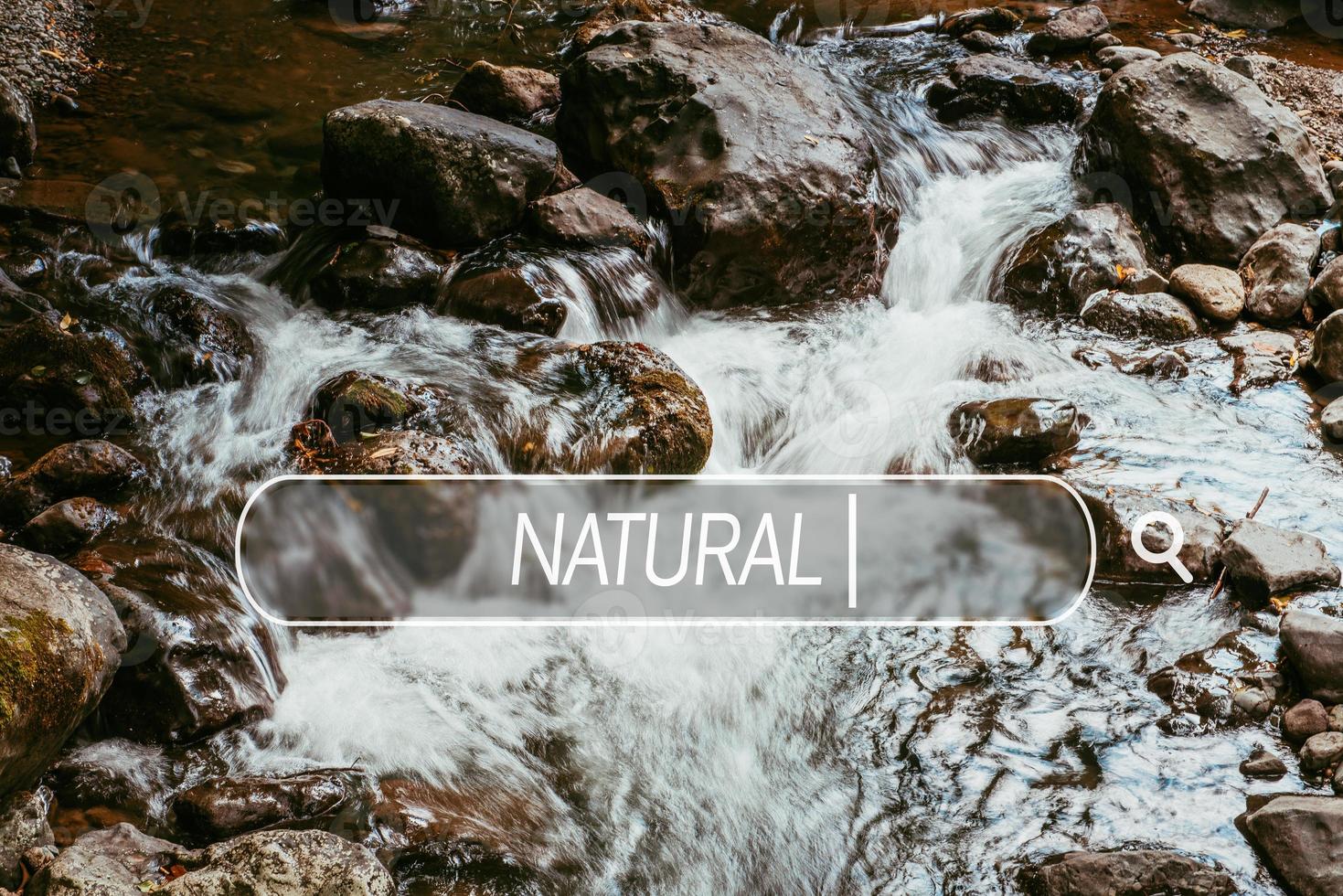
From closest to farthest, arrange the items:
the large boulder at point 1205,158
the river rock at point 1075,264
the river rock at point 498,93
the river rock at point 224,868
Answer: the river rock at point 224,868 < the river rock at point 1075,264 < the large boulder at point 1205,158 < the river rock at point 498,93

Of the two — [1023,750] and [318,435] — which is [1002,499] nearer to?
[1023,750]

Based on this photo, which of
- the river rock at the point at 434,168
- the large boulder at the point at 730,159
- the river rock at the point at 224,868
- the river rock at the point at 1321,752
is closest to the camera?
the river rock at the point at 224,868

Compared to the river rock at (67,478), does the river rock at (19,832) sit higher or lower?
lower

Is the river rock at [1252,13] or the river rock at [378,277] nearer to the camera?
the river rock at [378,277]

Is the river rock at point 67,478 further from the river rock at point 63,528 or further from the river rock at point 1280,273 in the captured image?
the river rock at point 1280,273

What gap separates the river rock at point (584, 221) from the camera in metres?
5.87

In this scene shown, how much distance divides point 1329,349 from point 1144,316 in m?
0.98

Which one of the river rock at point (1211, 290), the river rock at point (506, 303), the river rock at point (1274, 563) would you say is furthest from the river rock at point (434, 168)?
the river rock at point (1274, 563)

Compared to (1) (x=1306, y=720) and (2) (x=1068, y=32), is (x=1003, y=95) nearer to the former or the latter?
(2) (x=1068, y=32)

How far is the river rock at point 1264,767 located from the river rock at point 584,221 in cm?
417

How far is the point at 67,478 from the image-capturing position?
4.27 m

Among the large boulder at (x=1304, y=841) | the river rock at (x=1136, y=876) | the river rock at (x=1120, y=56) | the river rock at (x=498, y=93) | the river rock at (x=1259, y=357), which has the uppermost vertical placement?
the river rock at (x=1120, y=56)

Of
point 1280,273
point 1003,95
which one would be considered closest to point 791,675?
point 1280,273

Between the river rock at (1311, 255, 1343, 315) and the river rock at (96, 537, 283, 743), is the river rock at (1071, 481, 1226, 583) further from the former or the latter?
the river rock at (96, 537, 283, 743)
